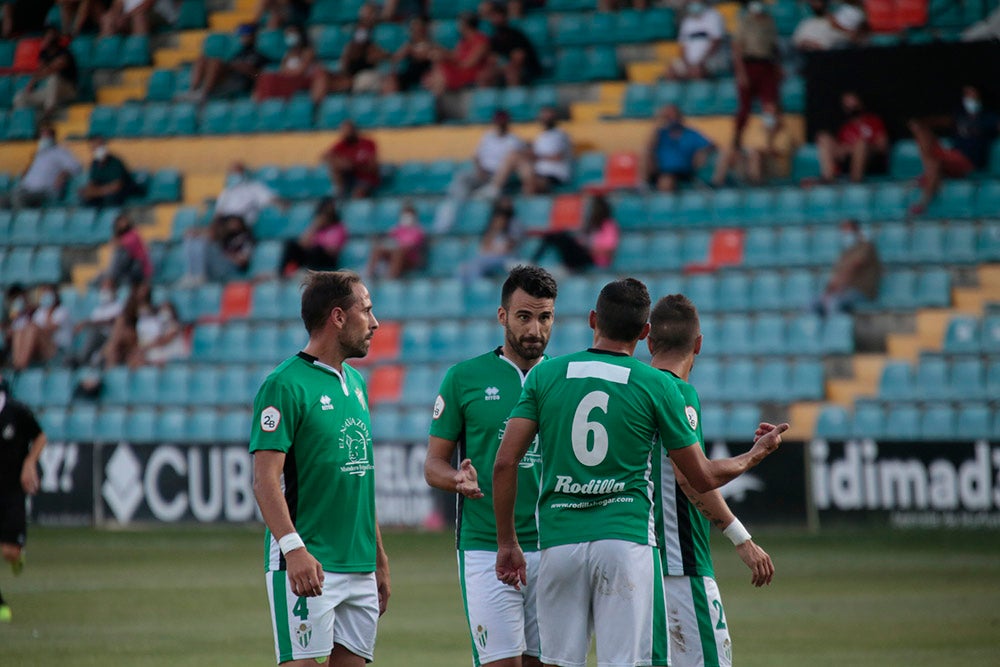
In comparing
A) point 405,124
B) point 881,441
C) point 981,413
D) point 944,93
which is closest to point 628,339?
point 881,441

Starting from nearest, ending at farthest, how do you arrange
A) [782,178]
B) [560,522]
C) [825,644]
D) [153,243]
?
1. [560,522]
2. [825,644]
3. [782,178]
4. [153,243]

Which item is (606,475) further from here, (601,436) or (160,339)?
(160,339)

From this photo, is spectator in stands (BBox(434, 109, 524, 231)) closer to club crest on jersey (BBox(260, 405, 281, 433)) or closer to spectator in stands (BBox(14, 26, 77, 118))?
spectator in stands (BBox(14, 26, 77, 118))

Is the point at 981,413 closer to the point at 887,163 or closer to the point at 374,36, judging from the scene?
the point at 887,163

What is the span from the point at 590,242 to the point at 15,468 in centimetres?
998

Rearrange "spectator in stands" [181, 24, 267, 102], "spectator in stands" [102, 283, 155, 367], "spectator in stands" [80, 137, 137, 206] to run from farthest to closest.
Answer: "spectator in stands" [181, 24, 267, 102] → "spectator in stands" [80, 137, 137, 206] → "spectator in stands" [102, 283, 155, 367]

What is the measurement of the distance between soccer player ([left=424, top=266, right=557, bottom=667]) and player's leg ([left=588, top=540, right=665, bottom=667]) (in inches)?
30.6

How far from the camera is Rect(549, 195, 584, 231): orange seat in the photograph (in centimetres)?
2116

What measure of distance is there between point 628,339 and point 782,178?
51.7ft

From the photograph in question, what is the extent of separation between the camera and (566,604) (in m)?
5.72

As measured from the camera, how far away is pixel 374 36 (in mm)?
25031

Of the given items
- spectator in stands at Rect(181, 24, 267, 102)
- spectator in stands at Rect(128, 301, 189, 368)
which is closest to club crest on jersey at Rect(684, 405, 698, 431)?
spectator in stands at Rect(128, 301, 189, 368)

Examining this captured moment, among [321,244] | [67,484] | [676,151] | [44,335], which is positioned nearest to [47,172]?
[44,335]

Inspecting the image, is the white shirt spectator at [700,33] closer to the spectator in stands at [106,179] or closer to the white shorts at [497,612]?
the spectator in stands at [106,179]
